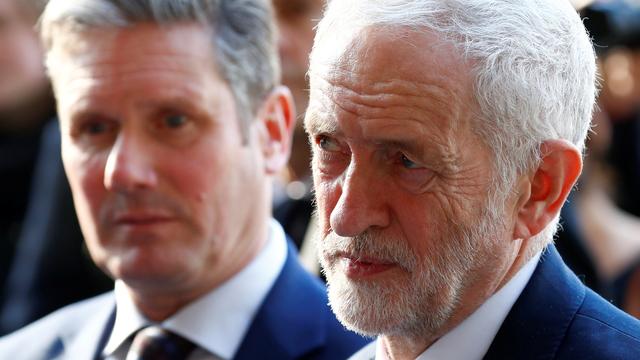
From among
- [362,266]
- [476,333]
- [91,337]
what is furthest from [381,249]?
[91,337]

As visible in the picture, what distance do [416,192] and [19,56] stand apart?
449cm

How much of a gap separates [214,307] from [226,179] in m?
0.41

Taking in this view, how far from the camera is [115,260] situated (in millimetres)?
3893

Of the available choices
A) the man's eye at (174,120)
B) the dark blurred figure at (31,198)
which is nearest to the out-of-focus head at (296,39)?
the dark blurred figure at (31,198)

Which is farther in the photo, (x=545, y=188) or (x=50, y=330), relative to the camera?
(x=50, y=330)

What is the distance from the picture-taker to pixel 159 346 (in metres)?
3.89

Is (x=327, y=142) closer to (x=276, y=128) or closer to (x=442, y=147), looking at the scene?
(x=442, y=147)

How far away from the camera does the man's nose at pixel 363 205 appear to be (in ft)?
9.48

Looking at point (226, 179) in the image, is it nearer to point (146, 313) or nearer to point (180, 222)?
point (180, 222)

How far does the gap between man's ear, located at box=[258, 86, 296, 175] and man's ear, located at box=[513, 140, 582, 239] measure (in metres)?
1.36

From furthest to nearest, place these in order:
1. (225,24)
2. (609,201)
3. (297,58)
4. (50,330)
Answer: (297,58) → (609,201) → (50,330) → (225,24)

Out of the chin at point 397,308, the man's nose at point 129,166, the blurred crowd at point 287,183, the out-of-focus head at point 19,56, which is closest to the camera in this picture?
the chin at point 397,308

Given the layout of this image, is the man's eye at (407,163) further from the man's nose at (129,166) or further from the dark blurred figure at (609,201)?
the dark blurred figure at (609,201)

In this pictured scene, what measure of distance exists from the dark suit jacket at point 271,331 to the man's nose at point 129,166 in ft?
1.79
